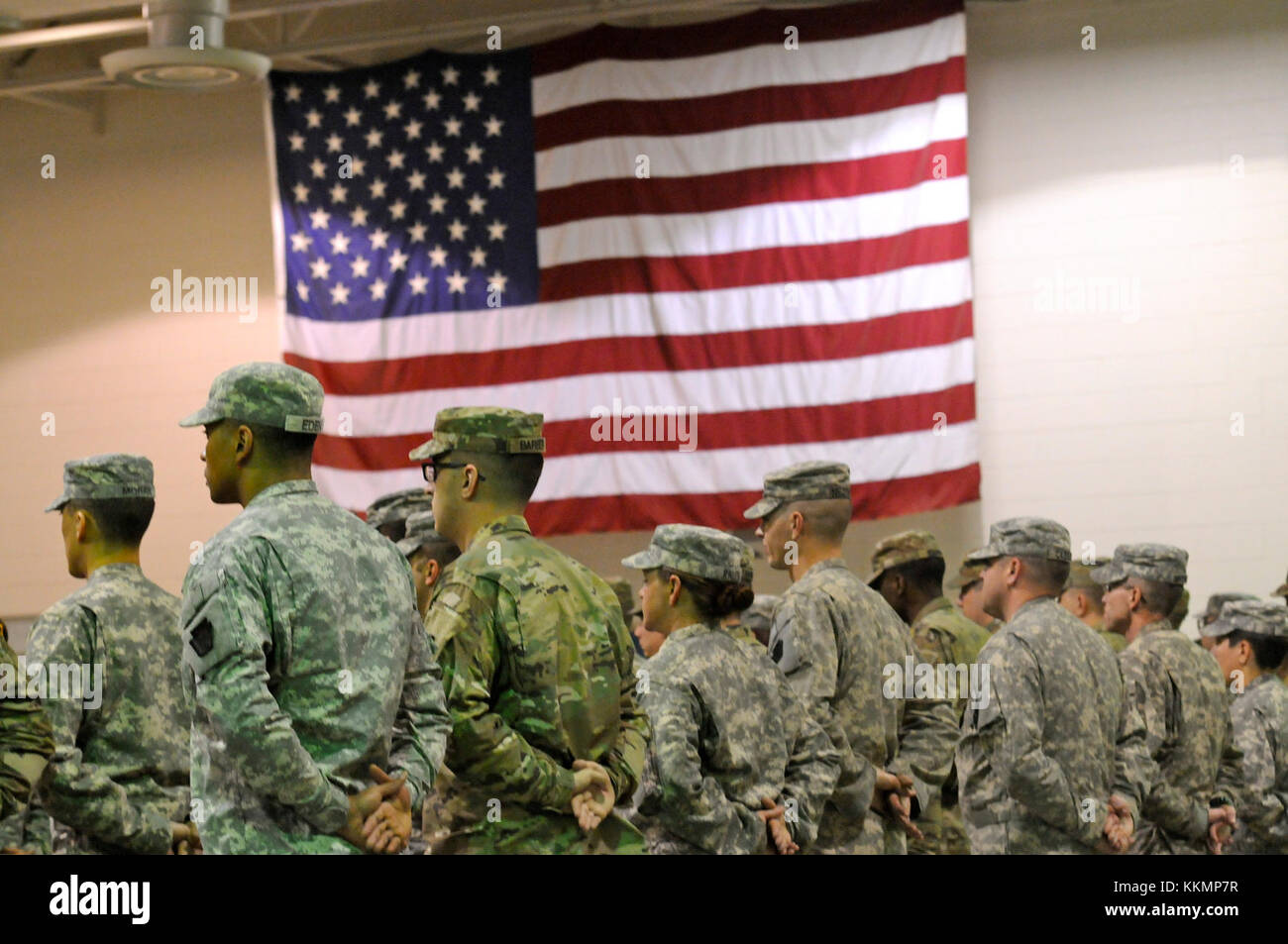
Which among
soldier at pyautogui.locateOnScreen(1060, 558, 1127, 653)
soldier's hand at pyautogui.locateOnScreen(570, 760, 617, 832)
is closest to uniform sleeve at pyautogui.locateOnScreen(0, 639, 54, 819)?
soldier's hand at pyautogui.locateOnScreen(570, 760, 617, 832)

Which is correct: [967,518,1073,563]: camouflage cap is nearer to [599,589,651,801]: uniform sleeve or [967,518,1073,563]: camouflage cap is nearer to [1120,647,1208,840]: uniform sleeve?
[1120,647,1208,840]: uniform sleeve

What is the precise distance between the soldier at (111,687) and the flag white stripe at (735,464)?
5.53 metres

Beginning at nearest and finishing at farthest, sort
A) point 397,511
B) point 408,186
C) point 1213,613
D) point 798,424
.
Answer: point 397,511 < point 1213,613 < point 798,424 < point 408,186

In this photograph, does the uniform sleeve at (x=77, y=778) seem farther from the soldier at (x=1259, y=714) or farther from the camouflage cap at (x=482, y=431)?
the soldier at (x=1259, y=714)

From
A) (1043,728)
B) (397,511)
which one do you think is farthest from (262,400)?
(1043,728)

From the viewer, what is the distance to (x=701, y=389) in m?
10.1

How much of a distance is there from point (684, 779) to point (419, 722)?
3.63ft

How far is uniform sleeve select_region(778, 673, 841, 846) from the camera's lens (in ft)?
15.4

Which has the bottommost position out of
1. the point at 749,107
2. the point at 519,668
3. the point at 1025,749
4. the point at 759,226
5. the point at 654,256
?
the point at 1025,749

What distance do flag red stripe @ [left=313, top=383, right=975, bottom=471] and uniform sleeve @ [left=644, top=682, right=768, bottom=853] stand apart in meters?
5.56

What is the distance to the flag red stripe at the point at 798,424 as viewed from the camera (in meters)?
9.63

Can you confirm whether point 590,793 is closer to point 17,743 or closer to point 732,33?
point 17,743
